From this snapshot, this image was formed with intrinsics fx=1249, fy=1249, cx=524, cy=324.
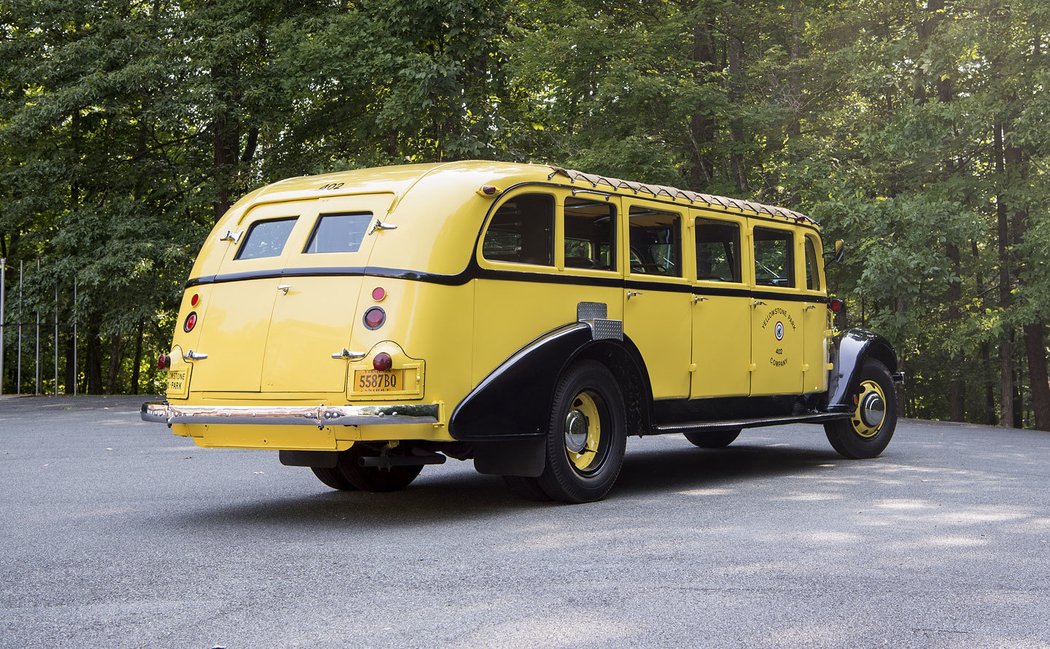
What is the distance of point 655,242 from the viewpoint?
9.74m

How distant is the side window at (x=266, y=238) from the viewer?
853 cm

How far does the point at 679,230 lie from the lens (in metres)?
9.98

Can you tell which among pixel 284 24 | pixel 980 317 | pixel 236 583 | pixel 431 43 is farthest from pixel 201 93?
pixel 236 583

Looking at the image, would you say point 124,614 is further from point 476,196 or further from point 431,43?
point 431,43

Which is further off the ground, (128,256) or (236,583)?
(128,256)

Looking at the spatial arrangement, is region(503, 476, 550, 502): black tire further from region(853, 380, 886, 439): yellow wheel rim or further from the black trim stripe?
region(853, 380, 886, 439): yellow wheel rim

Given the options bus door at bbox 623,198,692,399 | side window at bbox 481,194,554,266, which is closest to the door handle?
side window at bbox 481,194,554,266

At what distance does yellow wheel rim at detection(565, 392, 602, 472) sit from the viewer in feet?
28.8

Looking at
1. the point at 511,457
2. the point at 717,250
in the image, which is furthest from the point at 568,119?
the point at 511,457

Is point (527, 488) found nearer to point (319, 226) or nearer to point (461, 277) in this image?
point (461, 277)

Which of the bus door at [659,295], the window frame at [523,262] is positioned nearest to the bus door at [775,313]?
the bus door at [659,295]

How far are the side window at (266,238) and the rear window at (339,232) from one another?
247 millimetres

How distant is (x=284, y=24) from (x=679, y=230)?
1806 centimetres

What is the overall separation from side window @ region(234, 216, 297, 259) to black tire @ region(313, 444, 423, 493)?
1749mm
